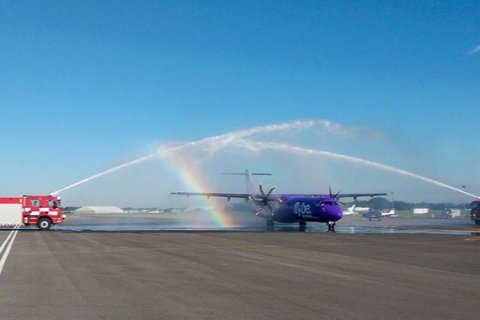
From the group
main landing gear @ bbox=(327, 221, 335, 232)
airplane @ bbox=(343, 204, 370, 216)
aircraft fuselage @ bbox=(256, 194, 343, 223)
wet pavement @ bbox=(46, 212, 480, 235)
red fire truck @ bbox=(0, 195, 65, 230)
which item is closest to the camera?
red fire truck @ bbox=(0, 195, 65, 230)

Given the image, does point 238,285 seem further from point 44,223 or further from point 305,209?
point 44,223

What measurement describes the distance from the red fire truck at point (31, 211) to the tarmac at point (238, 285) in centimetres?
2527

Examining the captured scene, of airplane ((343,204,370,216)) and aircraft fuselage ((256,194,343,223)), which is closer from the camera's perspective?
aircraft fuselage ((256,194,343,223))

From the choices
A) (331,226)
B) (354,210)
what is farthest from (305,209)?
(354,210)

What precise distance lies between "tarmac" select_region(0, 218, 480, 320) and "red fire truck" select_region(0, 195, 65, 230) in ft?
82.9

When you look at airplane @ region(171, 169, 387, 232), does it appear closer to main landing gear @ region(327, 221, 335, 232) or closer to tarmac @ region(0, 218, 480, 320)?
main landing gear @ region(327, 221, 335, 232)

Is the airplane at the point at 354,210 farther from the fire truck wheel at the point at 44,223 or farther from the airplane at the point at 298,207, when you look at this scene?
the fire truck wheel at the point at 44,223

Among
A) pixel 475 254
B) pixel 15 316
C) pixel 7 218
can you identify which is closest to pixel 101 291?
pixel 15 316

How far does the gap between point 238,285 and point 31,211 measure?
3852 centimetres

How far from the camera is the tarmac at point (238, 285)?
10.8 metres

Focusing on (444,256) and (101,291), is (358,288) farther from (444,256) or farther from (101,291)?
(444,256)

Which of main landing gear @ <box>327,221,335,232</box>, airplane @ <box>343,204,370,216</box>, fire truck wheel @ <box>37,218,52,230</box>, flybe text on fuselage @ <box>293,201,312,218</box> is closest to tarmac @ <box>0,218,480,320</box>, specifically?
main landing gear @ <box>327,221,335,232</box>

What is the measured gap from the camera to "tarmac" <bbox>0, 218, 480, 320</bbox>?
10789 mm

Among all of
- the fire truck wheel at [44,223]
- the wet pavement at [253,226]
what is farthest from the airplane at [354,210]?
the fire truck wheel at [44,223]
